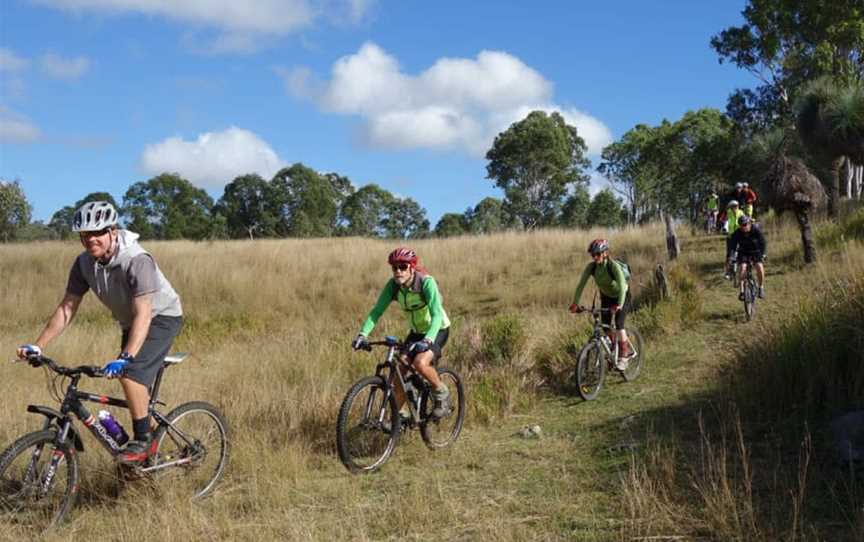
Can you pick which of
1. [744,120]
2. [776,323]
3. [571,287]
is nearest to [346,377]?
[776,323]

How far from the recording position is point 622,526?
452 cm

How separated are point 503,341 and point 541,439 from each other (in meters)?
3.50

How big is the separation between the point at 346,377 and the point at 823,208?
19629 millimetres

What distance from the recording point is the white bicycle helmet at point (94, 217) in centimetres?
488

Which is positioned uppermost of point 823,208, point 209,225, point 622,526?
point 209,225

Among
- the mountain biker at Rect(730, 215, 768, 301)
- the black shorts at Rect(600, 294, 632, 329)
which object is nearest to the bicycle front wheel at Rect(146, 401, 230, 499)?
the black shorts at Rect(600, 294, 632, 329)

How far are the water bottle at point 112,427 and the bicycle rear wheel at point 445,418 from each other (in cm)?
272

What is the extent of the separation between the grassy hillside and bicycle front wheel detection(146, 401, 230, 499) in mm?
181

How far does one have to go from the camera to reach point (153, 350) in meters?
5.21

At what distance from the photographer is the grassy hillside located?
15.6ft

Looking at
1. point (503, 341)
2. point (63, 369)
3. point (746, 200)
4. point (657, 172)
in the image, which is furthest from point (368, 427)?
point (657, 172)

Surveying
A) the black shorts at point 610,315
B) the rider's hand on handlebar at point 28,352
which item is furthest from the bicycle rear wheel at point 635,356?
the rider's hand on handlebar at point 28,352

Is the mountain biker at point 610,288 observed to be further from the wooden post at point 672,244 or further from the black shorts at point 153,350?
the wooden post at point 672,244

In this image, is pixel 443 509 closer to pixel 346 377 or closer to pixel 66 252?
pixel 346 377
